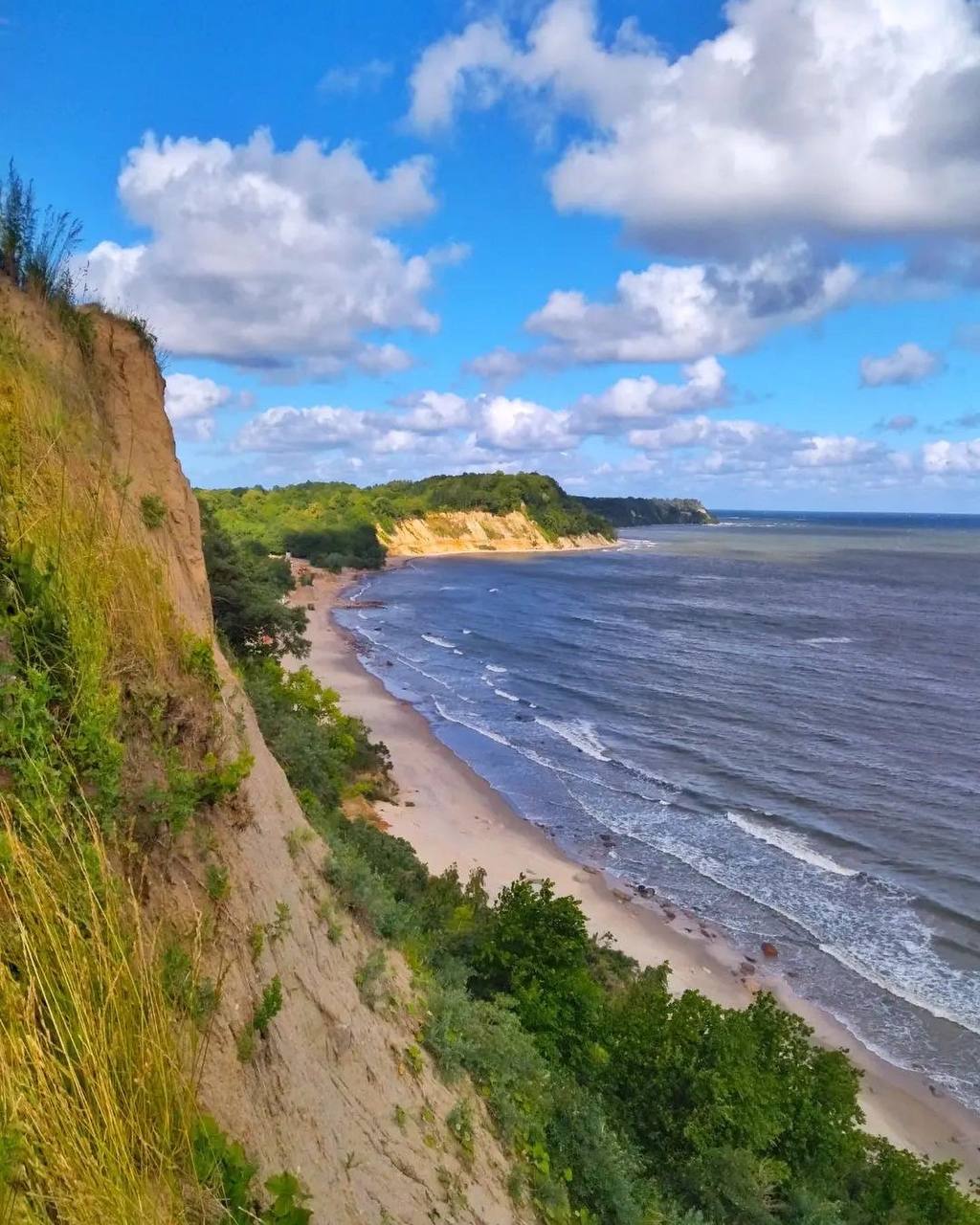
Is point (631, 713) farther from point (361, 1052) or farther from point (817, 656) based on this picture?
point (361, 1052)

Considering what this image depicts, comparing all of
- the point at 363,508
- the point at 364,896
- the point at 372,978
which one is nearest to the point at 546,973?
the point at 364,896

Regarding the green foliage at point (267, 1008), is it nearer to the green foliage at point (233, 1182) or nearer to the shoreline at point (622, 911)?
the green foliage at point (233, 1182)

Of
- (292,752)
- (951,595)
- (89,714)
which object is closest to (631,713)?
(292,752)

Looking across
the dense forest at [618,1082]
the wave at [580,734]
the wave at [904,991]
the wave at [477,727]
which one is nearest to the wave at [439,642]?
the wave at [477,727]

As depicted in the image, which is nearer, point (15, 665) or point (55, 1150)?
point (55, 1150)

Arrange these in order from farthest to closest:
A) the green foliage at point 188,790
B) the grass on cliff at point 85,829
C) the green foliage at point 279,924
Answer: the green foliage at point 279,924
the green foliage at point 188,790
the grass on cliff at point 85,829

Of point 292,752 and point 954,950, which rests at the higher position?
point 292,752
